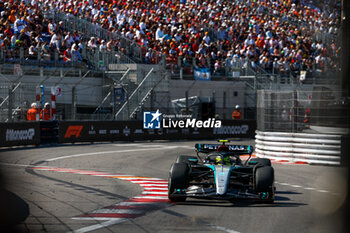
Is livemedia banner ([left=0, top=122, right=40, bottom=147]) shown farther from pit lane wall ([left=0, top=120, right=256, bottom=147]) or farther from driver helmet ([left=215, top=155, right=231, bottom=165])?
driver helmet ([left=215, top=155, right=231, bottom=165])

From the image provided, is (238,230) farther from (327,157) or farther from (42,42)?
(42,42)

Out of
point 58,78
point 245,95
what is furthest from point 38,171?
point 245,95

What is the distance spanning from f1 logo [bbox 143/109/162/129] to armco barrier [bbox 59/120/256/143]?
22 centimetres

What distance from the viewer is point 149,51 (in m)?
28.1

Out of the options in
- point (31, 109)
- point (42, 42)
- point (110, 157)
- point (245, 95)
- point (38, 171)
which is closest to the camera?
point (38, 171)

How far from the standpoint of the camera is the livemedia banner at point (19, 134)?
21547 mm

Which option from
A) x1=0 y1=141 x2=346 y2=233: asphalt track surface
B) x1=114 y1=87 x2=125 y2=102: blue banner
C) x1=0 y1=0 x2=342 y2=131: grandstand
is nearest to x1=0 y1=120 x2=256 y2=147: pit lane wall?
x1=0 y1=0 x2=342 y2=131: grandstand

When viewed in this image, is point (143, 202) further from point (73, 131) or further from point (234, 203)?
point (73, 131)

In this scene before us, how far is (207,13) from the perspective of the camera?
34.3 meters

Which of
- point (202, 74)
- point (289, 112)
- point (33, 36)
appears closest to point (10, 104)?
point (33, 36)

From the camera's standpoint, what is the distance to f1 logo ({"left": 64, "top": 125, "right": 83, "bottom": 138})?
81.2 feet

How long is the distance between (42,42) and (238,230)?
18.7 metres

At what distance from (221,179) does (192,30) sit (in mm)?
22615

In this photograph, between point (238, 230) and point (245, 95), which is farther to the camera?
point (245, 95)
